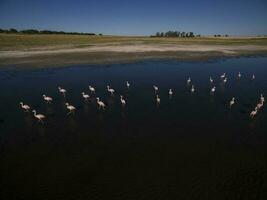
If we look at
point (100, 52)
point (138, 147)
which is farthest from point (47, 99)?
point (100, 52)

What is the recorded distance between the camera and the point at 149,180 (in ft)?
39.6

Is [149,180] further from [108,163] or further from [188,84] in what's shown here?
[188,84]

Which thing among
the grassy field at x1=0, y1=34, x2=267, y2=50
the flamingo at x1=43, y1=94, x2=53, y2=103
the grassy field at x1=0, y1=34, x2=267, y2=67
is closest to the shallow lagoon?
the flamingo at x1=43, y1=94, x2=53, y2=103

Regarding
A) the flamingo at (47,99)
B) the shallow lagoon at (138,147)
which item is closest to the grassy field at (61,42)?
the flamingo at (47,99)

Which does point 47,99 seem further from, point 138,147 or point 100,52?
point 100,52

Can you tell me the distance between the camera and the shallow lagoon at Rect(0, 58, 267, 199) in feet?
38.2

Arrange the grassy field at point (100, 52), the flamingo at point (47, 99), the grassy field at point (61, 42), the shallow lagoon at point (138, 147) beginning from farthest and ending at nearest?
1. the grassy field at point (61, 42)
2. the grassy field at point (100, 52)
3. the flamingo at point (47, 99)
4. the shallow lagoon at point (138, 147)

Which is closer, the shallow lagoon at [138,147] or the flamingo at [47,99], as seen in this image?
the shallow lagoon at [138,147]

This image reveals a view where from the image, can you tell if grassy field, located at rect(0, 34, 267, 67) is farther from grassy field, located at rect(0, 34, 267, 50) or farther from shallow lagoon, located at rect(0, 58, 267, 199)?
shallow lagoon, located at rect(0, 58, 267, 199)

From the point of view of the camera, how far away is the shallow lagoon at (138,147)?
11.6 metres

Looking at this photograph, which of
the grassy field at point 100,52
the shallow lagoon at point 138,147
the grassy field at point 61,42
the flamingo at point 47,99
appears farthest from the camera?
the grassy field at point 61,42

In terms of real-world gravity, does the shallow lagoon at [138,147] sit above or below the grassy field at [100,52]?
below

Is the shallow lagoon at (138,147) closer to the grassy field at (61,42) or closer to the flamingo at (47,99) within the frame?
the flamingo at (47,99)

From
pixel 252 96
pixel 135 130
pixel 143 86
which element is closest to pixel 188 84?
pixel 143 86
